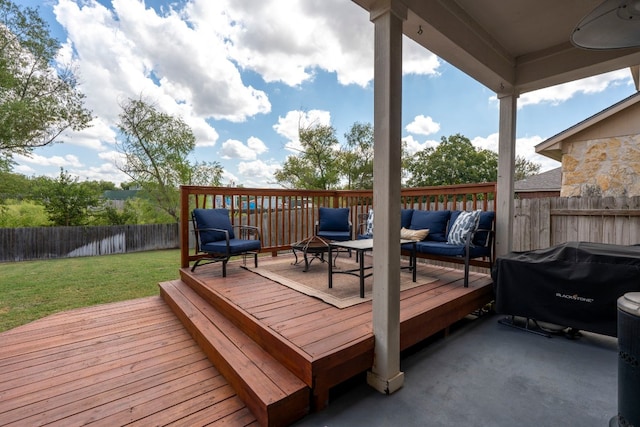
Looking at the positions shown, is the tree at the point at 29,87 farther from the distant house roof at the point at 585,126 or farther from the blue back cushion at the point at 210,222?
the distant house roof at the point at 585,126

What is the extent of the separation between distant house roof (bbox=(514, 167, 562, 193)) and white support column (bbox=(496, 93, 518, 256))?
23.7 ft

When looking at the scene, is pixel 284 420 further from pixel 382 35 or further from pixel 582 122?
pixel 582 122

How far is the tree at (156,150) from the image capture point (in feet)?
35.5

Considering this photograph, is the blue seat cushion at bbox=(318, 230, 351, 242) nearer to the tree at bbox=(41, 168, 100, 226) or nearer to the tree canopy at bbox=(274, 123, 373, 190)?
the tree canopy at bbox=(274, 123, 373, 190)

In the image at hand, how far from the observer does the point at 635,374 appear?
4.06ft

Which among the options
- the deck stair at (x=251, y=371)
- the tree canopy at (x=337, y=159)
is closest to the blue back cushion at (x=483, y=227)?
the deck stair at (x=251, y=371)

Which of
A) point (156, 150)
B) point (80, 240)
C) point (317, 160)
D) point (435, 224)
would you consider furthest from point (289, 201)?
point (156, 150)

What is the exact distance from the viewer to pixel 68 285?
4.69 meters

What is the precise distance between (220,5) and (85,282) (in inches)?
214

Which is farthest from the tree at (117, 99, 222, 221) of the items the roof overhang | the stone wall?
the stone wall

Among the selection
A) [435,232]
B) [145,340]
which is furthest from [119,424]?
[435,232]

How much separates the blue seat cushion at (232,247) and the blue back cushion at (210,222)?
11 centimetres

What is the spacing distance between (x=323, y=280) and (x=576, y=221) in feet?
10.7

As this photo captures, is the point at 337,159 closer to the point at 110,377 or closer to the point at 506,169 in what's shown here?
the point at 506,169
